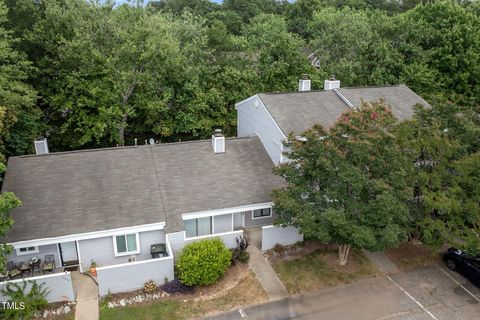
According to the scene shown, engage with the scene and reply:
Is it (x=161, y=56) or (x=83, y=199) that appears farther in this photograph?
(x=161, y=56)

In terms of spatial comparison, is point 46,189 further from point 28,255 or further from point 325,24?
point 325,24

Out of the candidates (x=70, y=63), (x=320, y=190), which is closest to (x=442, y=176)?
(x=320, y=190)

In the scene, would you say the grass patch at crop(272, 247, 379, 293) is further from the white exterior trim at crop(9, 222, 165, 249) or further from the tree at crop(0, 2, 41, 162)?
the tree at crop(0, 2, 41, 162)

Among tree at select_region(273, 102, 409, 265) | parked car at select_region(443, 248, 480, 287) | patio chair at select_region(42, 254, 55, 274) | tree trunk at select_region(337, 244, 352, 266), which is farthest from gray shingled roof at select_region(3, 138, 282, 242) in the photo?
parked car at select_region(443, 248, 480, 287)

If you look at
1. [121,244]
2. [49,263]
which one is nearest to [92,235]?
[121,244]

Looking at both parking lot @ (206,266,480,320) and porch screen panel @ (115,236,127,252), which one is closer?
parking lot @ (206,266,480,320)

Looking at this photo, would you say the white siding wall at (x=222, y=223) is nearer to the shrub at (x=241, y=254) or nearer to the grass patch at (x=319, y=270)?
the shrub at (x=241, y=254)

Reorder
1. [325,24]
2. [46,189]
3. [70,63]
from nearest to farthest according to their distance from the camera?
1. [46,189]
2. [70,63]
3. [325,24]

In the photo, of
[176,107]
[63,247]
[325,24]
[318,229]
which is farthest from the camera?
[325,24]
